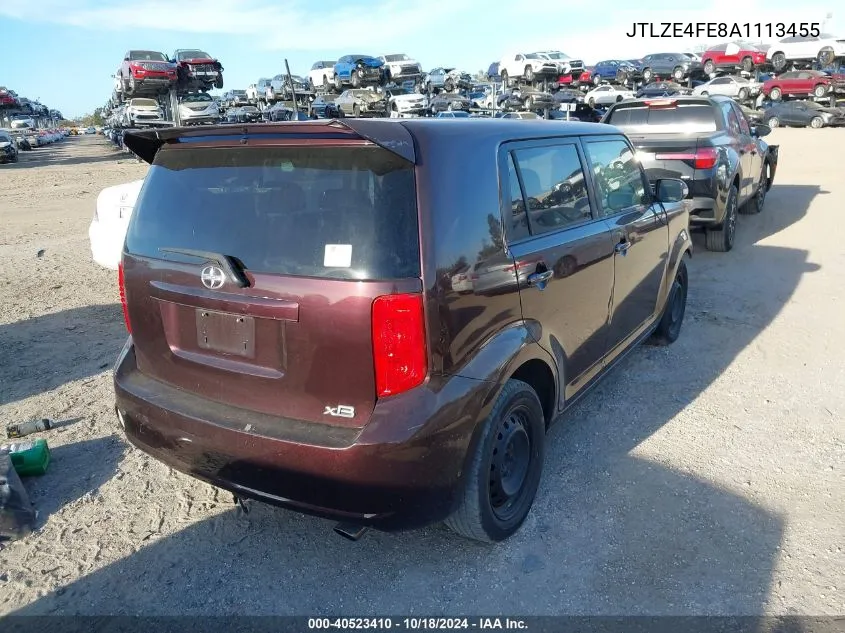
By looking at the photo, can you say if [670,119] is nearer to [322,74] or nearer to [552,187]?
[552,187]

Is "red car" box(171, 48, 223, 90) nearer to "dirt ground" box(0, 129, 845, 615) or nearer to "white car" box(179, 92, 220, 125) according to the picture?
"white car" box(179, 92, 220, 125)

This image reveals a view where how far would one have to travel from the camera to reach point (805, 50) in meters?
36.6

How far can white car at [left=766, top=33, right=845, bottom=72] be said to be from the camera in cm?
3478

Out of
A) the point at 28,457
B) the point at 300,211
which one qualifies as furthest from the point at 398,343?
the point at 28,457

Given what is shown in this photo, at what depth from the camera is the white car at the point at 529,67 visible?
1495 inches

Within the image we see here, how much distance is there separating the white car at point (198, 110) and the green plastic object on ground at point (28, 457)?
25.8 metres

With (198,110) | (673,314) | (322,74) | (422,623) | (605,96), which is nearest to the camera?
(422,623)

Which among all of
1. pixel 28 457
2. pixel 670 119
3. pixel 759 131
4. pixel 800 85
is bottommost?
pixel 28 457

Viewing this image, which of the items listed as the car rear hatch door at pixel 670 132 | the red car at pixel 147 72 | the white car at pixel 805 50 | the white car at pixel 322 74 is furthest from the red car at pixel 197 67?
the white car at pixel 805 50

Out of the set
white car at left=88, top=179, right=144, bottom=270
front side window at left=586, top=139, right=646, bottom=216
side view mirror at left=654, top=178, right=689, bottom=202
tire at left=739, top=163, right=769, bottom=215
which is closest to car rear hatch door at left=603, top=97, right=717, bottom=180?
tire at left=739, top=163, right=769, bottom=215

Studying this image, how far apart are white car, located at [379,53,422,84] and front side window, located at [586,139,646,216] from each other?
121 ft

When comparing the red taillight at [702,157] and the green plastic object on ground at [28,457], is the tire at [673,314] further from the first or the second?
the green plastic object on ground at [28,457]

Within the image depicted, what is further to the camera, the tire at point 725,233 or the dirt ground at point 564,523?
the tire at point 725,233

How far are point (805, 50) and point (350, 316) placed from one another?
1708 inches
